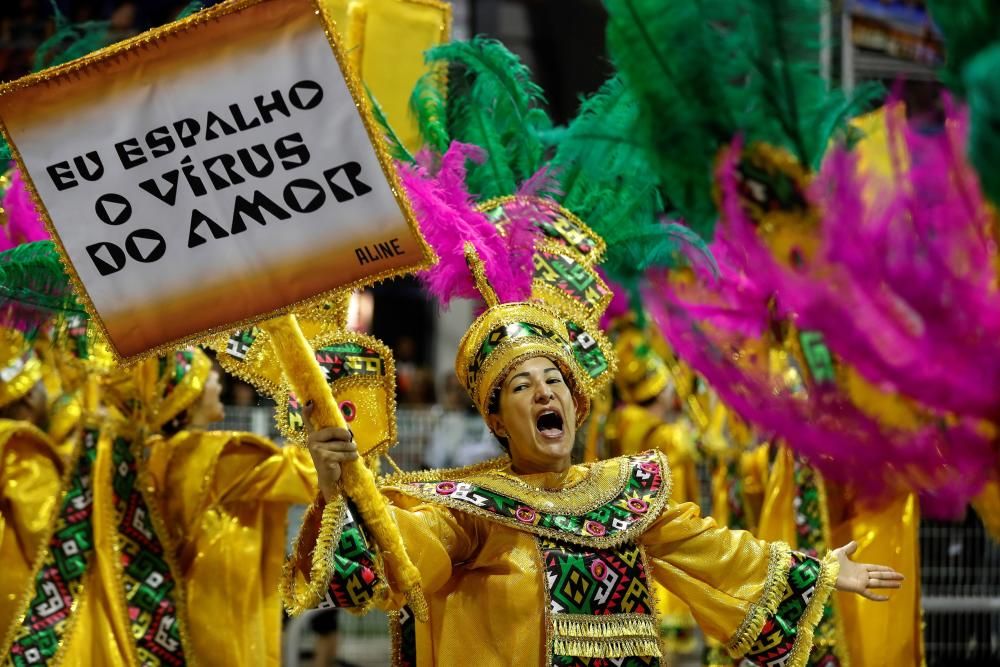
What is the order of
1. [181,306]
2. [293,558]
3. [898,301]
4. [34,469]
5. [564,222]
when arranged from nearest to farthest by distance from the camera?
[898,301] < [181,306] < [293,558] < [564,222] < [34,469]

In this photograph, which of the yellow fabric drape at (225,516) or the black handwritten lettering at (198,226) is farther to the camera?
the yellow fabric drape at (225,516)

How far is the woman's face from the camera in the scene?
3316 millimetres

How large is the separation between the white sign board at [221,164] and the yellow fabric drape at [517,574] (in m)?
0.65

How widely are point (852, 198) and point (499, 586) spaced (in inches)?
57.8

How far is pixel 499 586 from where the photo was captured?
322 cm

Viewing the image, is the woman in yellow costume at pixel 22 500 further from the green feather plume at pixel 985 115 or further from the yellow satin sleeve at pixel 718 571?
the green feather plume at pixel 985 115

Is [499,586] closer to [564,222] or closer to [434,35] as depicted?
[564,222]

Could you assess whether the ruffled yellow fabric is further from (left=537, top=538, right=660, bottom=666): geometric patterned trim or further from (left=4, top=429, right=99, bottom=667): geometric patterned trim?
(left=4, top=429, right=99, bottom=667): geometric patterned trim

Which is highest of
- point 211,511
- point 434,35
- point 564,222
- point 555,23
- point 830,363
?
point 555,23

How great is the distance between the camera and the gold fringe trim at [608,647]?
125 inches

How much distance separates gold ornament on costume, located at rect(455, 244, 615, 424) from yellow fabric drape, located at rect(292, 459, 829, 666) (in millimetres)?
239

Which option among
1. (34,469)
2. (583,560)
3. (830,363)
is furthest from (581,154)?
(34,469)

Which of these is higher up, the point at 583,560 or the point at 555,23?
the point at 555,23

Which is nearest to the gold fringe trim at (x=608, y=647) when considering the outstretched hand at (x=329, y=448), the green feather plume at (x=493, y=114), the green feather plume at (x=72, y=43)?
the outstretched hand at (x=329, y=448)
